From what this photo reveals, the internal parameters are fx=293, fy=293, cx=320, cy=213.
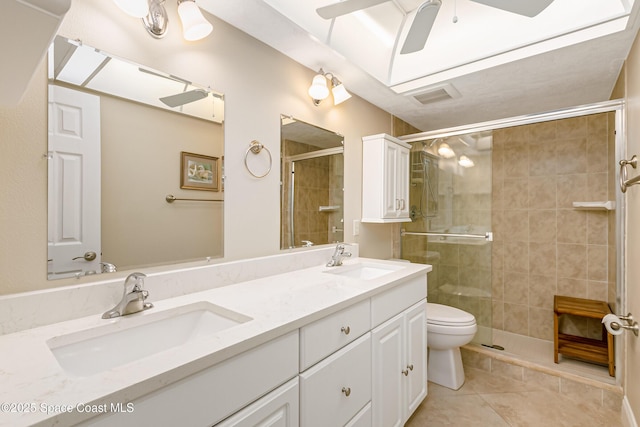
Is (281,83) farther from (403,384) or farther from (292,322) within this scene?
(403,384)

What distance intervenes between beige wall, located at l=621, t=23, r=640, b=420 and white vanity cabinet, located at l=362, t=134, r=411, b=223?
1.36m

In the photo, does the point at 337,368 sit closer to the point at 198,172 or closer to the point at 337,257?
the point at 337,257

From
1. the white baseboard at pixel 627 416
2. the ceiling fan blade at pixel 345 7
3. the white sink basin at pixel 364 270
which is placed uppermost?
the ceiling fan blade at pixel 345 7

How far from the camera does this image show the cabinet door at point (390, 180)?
7.55 ft

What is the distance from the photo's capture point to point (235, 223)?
58.9 inches

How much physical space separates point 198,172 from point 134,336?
0.71 metres

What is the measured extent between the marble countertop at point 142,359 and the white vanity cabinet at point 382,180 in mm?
1055

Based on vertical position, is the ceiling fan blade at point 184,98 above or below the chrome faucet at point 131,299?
above

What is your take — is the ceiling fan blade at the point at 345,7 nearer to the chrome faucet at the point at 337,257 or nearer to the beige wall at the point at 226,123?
the beige wall at the point at 226,123

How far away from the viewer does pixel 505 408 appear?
1.92 metres

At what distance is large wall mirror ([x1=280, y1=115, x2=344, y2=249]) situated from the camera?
178 cm

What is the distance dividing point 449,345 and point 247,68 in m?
2.21

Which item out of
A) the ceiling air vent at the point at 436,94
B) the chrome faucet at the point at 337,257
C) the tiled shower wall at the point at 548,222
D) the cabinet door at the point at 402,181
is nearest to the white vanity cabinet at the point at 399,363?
the chrome faucet at the point at 337,257

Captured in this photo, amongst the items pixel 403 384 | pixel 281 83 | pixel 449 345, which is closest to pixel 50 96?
pixel 281 83
